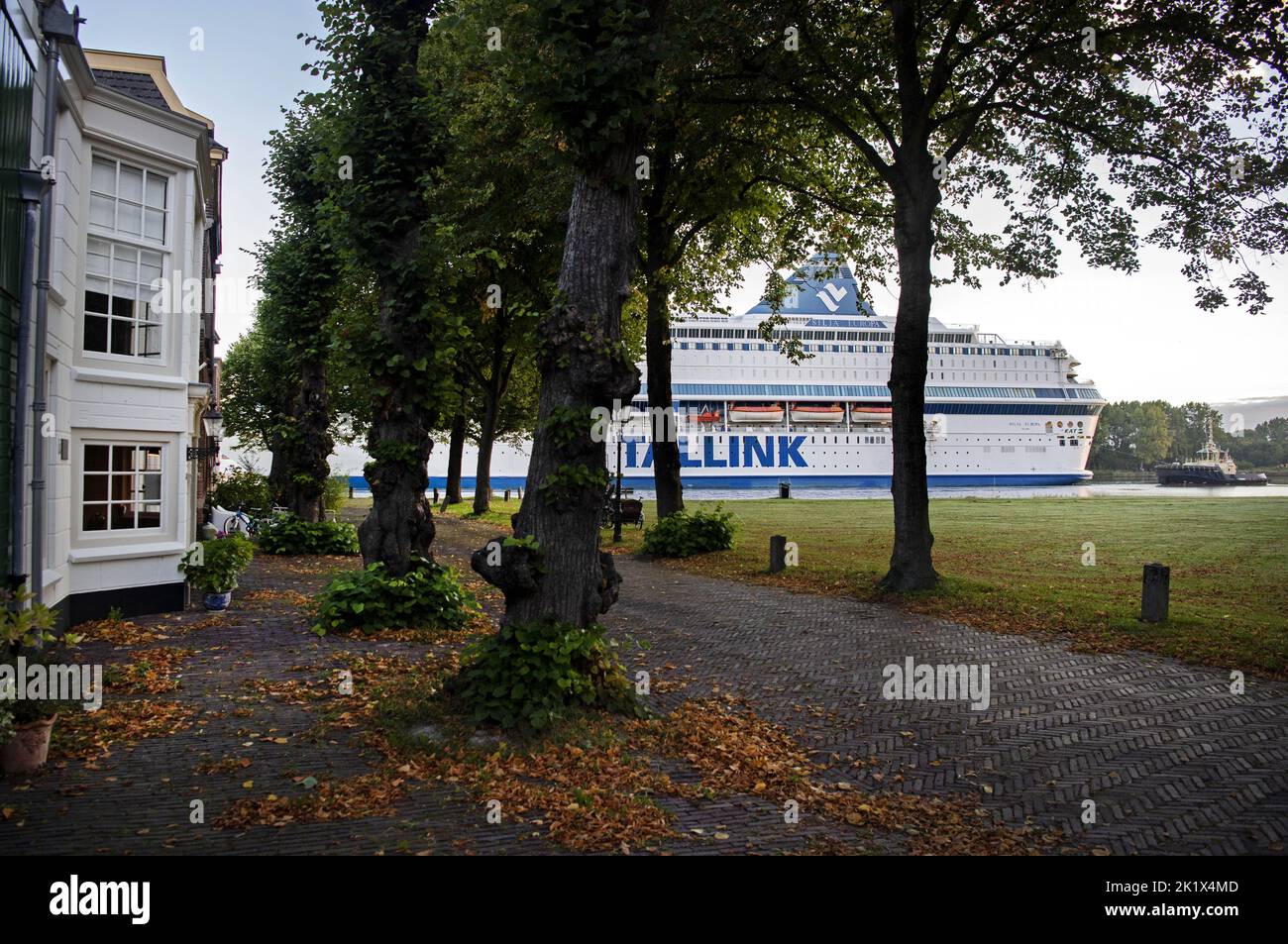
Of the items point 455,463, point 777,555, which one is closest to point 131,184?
point 777,555

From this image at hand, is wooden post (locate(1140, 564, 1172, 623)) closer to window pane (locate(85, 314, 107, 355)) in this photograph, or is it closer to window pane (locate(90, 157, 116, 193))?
window pane (locate(85, 314, 107, 355))

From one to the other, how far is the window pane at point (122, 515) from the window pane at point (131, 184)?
410 cm

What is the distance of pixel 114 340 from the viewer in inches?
427

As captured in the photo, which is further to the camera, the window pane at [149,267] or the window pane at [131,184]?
the window pane at [149,267]

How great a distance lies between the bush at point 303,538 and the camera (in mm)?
19625

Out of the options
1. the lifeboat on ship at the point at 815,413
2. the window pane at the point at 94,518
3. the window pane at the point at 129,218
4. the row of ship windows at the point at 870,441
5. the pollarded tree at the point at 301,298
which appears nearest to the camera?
the window pane at the point at 94,518

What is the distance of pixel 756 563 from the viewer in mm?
17500

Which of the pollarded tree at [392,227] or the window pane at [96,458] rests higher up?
the pollarded tree at [392,227]

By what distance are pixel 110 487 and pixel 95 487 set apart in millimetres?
186

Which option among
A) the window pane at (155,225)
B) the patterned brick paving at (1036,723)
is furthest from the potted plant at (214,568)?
the patterned brick paving at (1036,723)

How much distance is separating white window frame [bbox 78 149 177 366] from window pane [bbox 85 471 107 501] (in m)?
1.56

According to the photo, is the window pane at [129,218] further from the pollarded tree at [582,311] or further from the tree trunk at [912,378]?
the tree trunk at [912,378]

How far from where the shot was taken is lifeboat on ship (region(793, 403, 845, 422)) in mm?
68812
